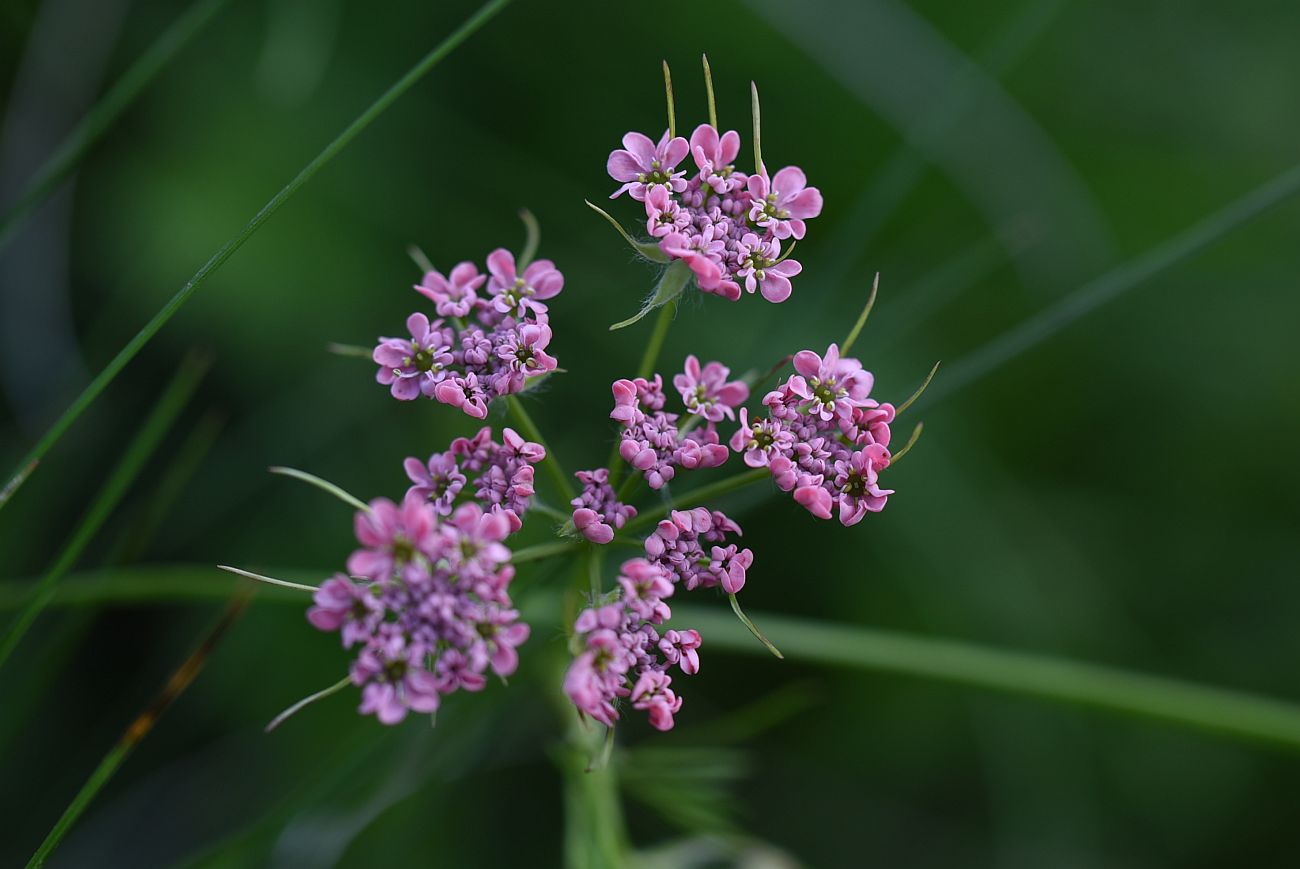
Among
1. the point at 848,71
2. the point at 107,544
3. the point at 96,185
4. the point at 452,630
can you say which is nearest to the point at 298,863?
the point at 107,544

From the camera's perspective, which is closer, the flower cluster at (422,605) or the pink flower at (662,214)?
the flower cluster at (422,605)

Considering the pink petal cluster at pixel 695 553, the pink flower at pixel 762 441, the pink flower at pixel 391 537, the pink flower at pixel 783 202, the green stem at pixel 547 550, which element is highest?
the pink flower at pixel 783 202

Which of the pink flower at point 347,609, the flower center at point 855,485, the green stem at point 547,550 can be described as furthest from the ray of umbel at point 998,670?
the pink flower at point 347,609

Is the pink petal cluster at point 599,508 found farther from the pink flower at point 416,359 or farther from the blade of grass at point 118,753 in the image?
the blade of grass at point 118,753

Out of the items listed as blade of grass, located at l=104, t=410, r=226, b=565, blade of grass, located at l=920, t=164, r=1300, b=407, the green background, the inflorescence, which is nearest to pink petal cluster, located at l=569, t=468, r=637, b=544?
the inflorescence

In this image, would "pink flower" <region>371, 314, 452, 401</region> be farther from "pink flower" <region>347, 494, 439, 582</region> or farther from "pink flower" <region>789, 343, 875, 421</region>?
"pink flower" <region>789, 343, 875, 421</region>
